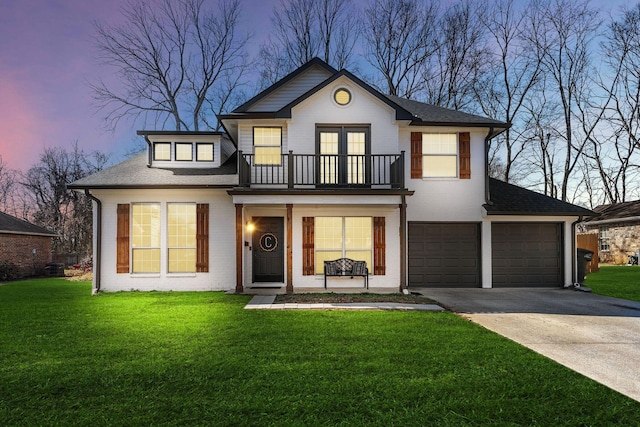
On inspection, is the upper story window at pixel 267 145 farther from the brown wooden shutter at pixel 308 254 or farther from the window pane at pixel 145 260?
the window pane at pixel 145 260

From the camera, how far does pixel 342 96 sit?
11273 mm

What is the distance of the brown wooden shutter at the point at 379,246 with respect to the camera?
36.1 ft

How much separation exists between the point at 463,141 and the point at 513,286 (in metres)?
5.25

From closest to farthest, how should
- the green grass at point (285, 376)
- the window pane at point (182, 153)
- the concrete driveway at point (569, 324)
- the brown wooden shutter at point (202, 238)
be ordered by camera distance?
the green grass at point (285, 376)
the concrete driveway at point (569, 324)
the brown wooden shutter at point (202, 238)
the window pane at point (182, 153)

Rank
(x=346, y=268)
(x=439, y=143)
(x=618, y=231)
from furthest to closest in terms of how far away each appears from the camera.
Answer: (x=618, y=231)
(x=439, y=143)
(x=346, y=268)

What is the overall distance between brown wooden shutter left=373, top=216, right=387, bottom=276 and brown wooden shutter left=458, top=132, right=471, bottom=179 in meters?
3.39

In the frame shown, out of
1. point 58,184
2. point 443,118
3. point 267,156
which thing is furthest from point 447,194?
point 58,184

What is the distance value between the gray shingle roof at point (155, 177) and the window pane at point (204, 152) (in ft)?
1.67

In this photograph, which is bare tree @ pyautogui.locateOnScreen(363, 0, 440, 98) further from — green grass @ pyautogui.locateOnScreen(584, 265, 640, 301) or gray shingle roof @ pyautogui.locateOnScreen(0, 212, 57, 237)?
gray shingle roof @ pyautogui.locateOnScreen(0, 212, 57, 237)

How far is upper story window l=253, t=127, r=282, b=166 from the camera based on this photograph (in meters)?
11.5

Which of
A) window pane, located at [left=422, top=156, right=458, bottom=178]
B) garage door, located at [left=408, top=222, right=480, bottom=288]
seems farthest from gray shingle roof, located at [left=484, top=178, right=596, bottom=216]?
window pane, located at [left=422, top=156, right=458, bottom=178]

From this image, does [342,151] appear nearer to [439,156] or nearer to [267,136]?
[267,136]

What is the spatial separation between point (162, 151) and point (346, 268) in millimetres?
7751

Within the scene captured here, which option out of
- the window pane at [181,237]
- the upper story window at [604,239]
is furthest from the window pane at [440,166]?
the upper story window at [604,239]
